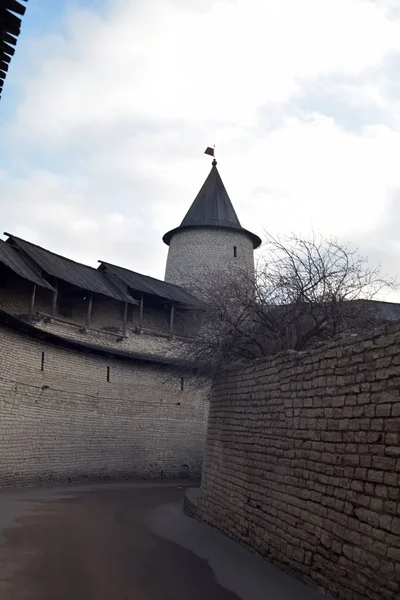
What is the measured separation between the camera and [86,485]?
17.0 meters

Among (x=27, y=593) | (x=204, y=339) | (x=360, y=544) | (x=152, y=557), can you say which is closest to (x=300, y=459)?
(x=360, y=544)

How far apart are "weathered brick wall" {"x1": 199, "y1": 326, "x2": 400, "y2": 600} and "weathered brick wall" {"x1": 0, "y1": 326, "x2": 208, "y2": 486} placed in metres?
7.37

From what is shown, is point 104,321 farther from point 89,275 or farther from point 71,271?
point 71,271

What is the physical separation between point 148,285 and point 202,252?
6.47 metres

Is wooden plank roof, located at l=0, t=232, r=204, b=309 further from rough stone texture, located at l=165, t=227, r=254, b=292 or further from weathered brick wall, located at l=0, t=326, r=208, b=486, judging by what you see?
rough stone texture, located at l=165, t=227, r=254, b=292

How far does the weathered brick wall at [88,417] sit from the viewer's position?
1568 centimetres

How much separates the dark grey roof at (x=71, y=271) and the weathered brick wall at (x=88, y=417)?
9.95ft

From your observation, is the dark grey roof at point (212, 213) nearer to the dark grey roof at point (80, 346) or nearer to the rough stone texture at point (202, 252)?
the rough stone texture at point (202, 252)

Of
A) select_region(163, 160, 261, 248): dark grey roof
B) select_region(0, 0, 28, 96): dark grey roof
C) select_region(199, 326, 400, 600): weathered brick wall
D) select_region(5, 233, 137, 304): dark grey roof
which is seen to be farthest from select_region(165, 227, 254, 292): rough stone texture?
select_region(0, 0, 28, 96): dark grey roof

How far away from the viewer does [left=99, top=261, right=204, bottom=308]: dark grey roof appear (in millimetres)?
24703

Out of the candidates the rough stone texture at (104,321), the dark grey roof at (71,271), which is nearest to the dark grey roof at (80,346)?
the rough stone texture at (104,321)

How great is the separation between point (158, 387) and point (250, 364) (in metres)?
13.9

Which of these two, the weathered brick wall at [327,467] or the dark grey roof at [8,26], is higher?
the dark grey roof at [8,26]

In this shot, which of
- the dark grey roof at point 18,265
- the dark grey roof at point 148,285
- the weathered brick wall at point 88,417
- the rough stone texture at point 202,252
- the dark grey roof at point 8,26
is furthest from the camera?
the rough stone texture at point 202,252
